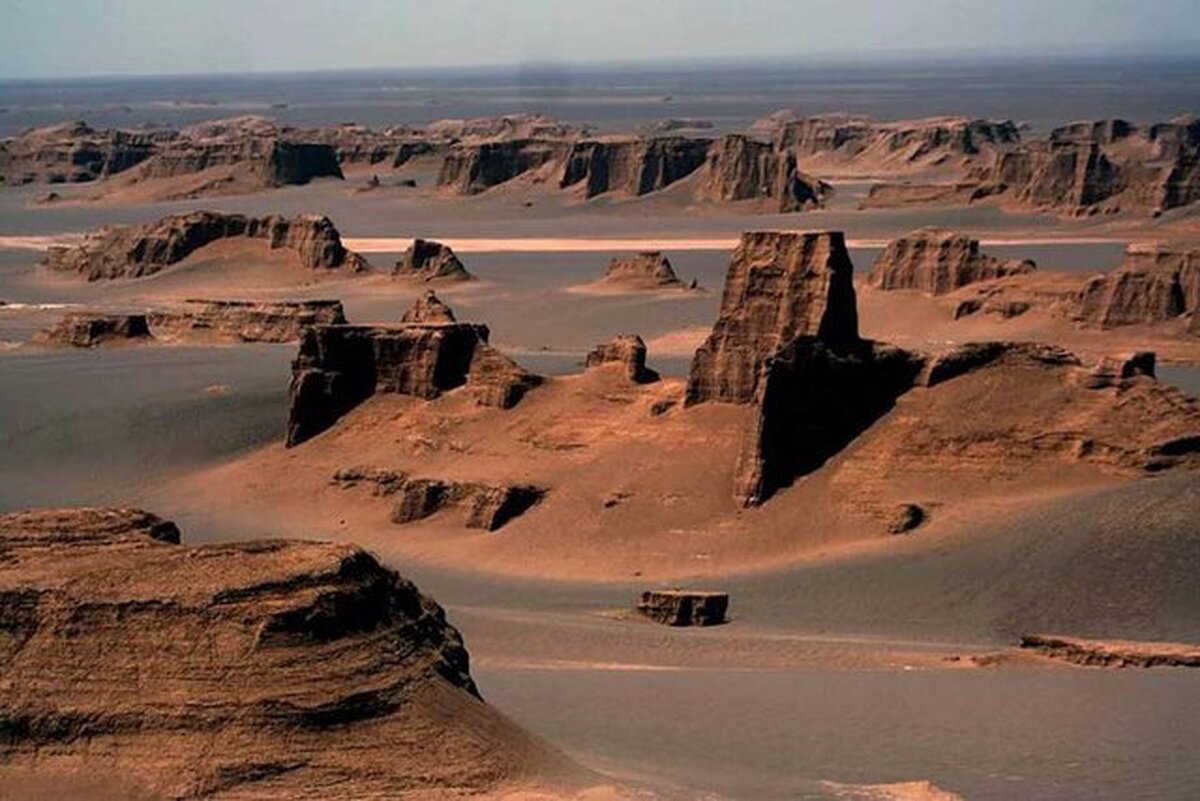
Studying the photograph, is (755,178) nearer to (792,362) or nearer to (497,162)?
(497,162)

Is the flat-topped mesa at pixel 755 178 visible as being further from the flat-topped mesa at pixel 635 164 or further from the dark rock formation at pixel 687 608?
the dark rock formation at pixel 687 608

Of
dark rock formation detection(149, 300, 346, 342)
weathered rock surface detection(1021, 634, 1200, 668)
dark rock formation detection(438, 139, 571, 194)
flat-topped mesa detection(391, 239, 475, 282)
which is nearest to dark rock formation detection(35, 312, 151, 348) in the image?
dark rock formation detection(149, 300, 346, 342)

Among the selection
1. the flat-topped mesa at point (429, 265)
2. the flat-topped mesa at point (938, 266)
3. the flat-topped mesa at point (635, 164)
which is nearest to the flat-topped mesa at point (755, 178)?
the flat-topped mesa at point (635, 164)

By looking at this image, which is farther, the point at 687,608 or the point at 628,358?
the point at 628,358

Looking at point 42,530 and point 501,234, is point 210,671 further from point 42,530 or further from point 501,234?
point 501,234

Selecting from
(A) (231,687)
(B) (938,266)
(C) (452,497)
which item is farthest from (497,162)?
(A) (231,687)

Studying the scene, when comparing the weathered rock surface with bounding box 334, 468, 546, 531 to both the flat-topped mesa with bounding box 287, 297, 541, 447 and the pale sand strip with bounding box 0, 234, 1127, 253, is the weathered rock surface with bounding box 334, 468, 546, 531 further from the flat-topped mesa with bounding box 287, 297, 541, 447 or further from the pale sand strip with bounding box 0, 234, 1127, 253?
the pale sand strip with bounding box 0, 234, 1127, 253

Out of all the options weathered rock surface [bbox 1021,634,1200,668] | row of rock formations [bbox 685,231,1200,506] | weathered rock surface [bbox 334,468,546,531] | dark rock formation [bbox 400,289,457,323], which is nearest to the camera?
weathered rock surface [bbox 1021,634,1200,668]
